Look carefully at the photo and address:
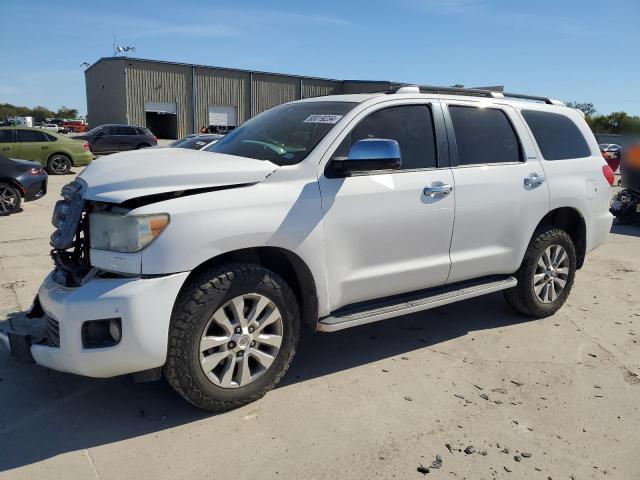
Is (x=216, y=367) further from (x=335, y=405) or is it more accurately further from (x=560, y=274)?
(x=560, y=274)

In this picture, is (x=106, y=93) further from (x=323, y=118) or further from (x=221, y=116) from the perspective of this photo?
(x=323, y=118)

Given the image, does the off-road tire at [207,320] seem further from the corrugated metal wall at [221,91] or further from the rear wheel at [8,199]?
the corrugated metal wall at [221,91]

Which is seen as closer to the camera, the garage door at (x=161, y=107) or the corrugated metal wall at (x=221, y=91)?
the garage door at (x=161, y=107)

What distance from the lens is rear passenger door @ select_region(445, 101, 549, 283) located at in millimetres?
4156

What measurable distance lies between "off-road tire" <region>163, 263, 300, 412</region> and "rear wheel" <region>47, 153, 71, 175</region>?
53.1 feet

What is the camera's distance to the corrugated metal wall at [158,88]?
38.9m

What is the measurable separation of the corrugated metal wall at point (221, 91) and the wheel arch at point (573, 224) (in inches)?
1545

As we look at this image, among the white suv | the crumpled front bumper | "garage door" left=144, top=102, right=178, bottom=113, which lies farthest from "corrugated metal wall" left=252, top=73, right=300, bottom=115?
the crumpled front bumper

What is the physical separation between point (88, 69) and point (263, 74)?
14923 mm

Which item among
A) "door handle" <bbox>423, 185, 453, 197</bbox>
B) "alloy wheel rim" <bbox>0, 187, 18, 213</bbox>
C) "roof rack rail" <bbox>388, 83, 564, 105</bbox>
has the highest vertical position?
"roof rack rail" <bbox>388, 83, 564, 105</bbox>

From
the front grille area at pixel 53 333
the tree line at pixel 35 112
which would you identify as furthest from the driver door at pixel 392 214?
the tree line at pixel 35 112

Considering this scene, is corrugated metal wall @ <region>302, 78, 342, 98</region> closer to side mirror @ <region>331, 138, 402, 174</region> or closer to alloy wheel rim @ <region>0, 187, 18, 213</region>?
alloy wheel rim @ <region>0, 187, 18, 213</region>

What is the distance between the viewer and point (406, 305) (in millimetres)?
3857

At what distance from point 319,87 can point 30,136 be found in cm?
3366
